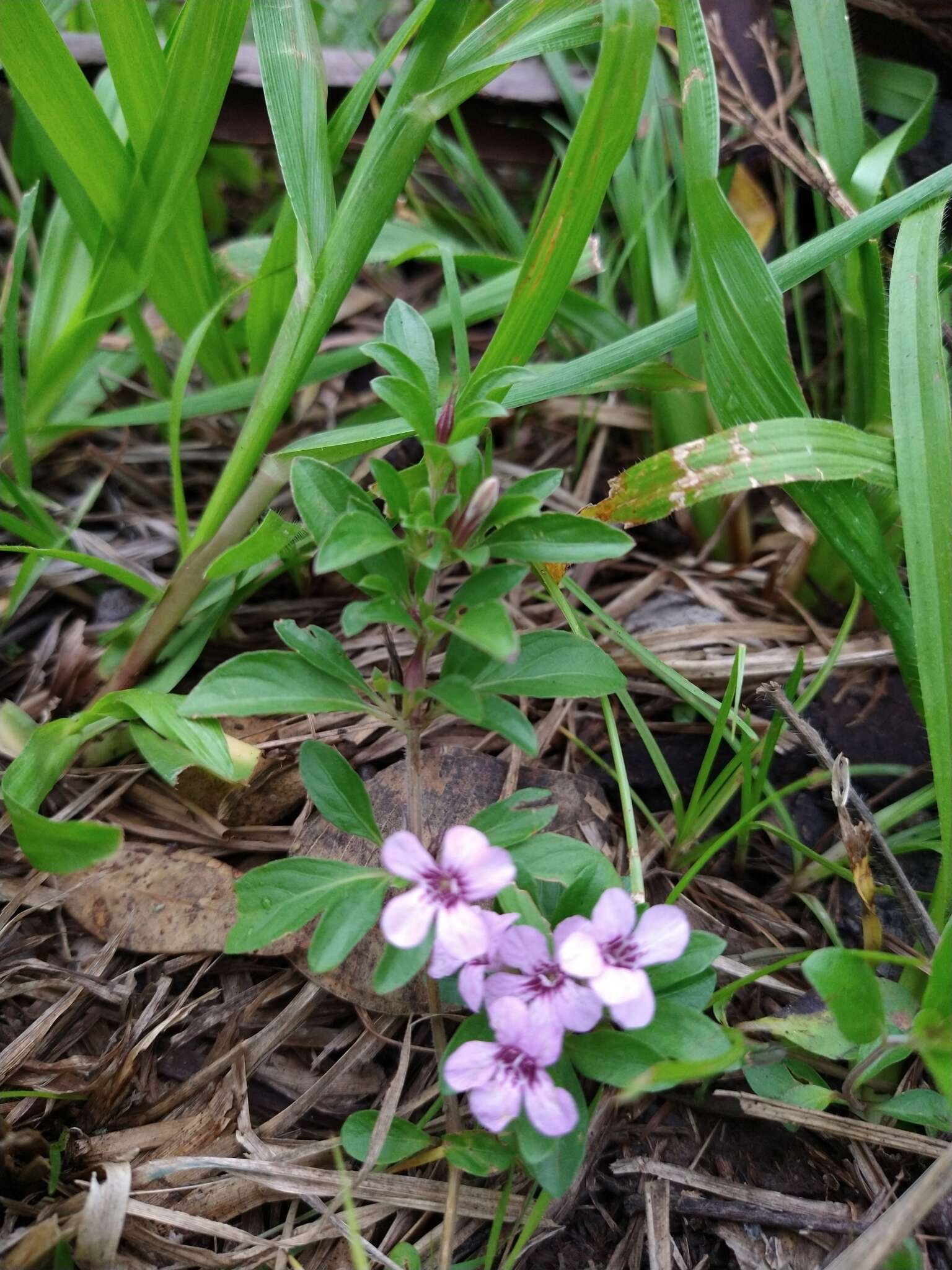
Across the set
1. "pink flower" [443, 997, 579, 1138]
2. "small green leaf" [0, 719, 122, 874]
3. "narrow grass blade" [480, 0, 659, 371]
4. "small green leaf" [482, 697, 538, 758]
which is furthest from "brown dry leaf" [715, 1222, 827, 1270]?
"narrow grass blade" [480, 0, 659, 371]

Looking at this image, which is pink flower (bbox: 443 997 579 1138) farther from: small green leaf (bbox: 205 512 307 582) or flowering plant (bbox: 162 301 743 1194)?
small green leaf (bbox: 205 512 307 582)

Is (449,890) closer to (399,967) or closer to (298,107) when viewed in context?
(399,967)

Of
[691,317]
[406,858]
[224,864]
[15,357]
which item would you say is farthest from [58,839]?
[691,317]

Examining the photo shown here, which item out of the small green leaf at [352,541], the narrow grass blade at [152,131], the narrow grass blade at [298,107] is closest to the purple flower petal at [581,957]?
the small green leaf at [352,541]

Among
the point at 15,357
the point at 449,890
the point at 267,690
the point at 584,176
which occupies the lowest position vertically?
the point at 449,890

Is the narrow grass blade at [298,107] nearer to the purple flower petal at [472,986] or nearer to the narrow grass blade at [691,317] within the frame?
the narrow grass blade at [691,317]

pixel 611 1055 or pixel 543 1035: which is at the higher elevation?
pixel 543 1035

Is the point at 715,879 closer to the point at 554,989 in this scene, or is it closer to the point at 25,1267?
the point at 554,989
